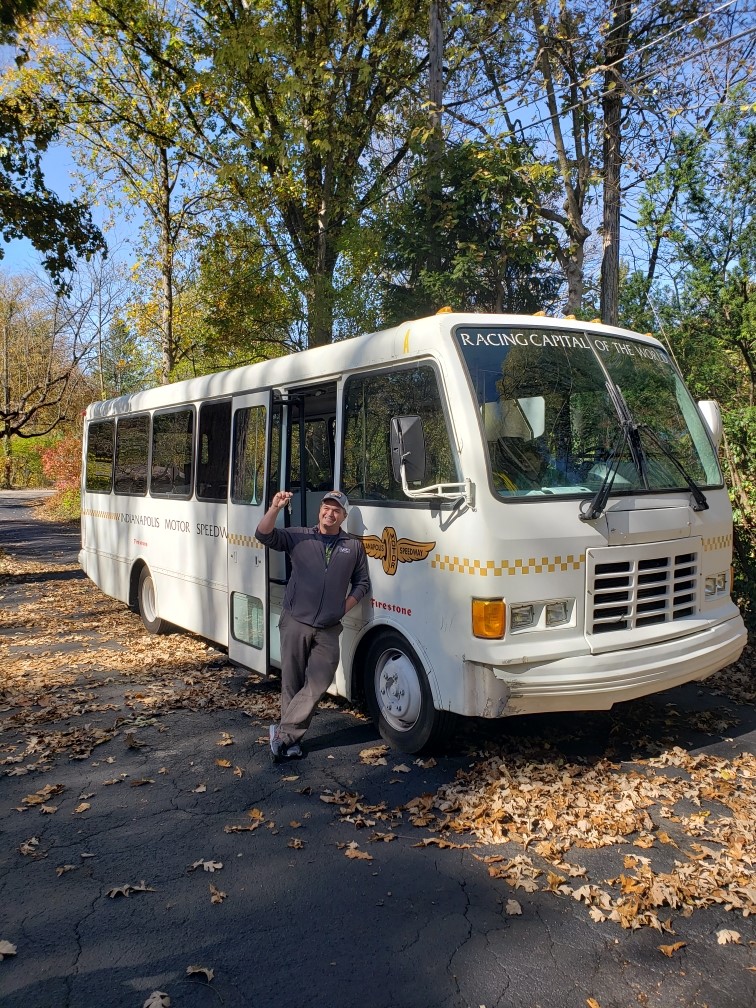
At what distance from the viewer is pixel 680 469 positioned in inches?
221

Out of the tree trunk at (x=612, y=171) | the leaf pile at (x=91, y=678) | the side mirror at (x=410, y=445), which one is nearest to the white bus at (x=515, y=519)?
the side mirror at (x=410, y=445)

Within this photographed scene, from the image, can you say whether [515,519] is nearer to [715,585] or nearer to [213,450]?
[715,585]

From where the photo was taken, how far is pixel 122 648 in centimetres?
948

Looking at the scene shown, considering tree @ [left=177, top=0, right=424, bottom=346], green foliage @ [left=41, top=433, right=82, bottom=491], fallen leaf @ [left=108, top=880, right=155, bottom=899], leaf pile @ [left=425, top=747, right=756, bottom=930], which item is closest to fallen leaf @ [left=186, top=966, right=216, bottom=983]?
fallen leaf @ [left=108, top=880, right=155, bottom=899]

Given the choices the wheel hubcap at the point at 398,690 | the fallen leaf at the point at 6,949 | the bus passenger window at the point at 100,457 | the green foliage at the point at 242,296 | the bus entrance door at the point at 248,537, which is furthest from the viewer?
the green foliage at the point at 242,296

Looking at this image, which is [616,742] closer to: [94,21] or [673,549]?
[673,549]

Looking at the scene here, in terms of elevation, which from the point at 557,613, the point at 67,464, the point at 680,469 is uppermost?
the point at 680,469

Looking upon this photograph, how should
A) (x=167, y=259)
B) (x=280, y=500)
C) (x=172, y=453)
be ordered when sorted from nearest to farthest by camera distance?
(x=280, y=500)
(x=172, y=453)
(x=167, y=259)

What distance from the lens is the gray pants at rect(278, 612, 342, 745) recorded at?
5.57m

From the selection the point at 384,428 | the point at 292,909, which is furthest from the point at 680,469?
the point at 292,909

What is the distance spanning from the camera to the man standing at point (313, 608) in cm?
554

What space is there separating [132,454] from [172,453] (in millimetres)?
Result: 1449

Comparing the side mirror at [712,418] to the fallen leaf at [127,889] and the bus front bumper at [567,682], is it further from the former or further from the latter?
the fallen leaf at [127,889]

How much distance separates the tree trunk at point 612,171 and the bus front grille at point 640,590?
28.0ft
